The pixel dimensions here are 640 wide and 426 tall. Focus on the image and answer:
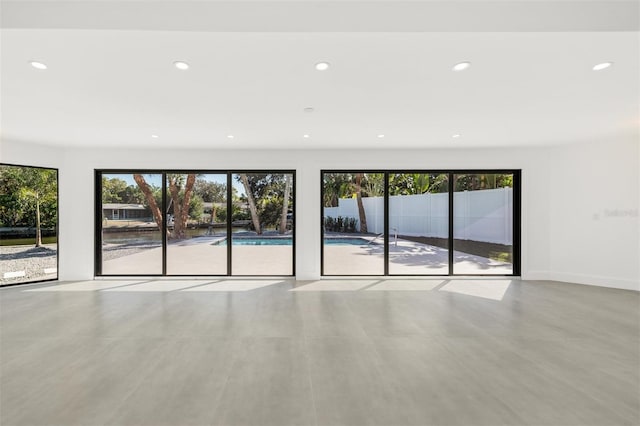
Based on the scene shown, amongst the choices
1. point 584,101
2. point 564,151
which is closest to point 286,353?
point 584,101

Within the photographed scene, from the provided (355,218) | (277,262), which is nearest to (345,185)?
(355,218)

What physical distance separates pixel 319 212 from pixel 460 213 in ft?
9.81

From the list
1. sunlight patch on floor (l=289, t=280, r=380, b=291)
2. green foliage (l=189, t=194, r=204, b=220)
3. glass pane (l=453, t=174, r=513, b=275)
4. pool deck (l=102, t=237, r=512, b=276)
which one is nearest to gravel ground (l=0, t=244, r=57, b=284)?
pool deck (l=102, t=237, r=512, b=276)

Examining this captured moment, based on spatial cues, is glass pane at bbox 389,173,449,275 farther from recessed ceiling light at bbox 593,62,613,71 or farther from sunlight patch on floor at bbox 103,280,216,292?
sunlight patch on floor at bbox 103,280,216,292

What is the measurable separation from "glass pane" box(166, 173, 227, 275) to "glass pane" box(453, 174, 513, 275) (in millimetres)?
4953

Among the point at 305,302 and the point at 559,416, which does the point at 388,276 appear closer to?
the point at 305,302

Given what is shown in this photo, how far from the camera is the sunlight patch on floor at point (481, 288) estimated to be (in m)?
4.78

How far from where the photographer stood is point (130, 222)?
237 inches

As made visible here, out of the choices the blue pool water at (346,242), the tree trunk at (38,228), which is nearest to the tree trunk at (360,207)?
the blue pool water at (346,242)

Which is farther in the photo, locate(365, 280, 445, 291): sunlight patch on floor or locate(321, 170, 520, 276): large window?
locate(321, 170, 520, 276): large window

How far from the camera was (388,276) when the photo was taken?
5902 mm

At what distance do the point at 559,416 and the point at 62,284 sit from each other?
24.3 feet

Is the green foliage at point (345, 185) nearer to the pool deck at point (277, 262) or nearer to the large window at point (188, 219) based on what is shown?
the large window at point (188, 219)

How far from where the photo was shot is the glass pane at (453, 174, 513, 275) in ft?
19.6
